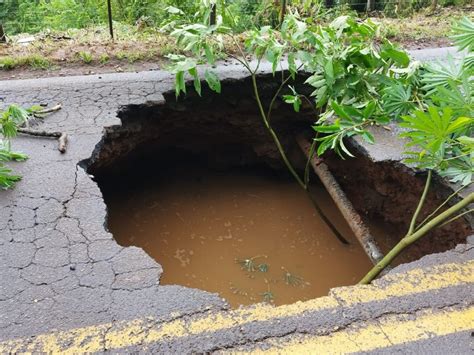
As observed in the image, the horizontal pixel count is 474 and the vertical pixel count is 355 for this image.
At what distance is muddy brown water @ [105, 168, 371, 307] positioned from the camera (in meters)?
3.76

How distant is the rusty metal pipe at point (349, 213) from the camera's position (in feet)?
10.7

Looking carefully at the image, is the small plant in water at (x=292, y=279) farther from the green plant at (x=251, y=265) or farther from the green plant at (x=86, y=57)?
the green plant at (x=86, y=57)

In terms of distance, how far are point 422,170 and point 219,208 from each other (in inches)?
86.1

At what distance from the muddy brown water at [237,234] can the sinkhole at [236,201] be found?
1cm

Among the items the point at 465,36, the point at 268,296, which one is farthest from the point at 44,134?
the point at 465,36

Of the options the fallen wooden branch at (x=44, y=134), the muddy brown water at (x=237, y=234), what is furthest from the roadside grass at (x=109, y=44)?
the fallen wooden branch at (x=44, y=134)

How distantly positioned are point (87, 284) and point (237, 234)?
2.27m

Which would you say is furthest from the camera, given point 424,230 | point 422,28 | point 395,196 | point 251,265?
point 422,28

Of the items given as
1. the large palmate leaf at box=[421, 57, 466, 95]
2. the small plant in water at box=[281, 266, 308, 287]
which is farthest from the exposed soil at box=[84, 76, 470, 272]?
the small plant in water at box=[281, 266, 308, 287]

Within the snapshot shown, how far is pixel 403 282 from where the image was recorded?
2283 mm

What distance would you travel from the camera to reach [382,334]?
2.03 m

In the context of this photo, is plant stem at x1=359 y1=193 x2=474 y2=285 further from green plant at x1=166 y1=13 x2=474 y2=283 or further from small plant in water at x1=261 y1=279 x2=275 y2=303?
small plant in water at x1=261 y1=279 x2=275 y2=303

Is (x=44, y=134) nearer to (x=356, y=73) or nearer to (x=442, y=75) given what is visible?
(x=356, y=73)

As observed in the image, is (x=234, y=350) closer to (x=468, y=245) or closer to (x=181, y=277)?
(x=468, y=245)
